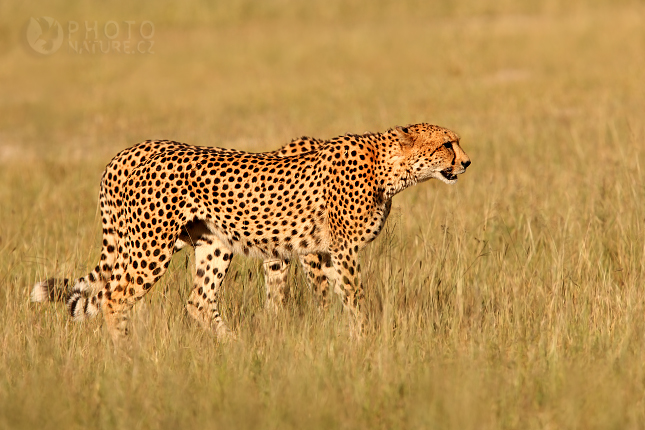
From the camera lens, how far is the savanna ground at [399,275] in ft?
10.4

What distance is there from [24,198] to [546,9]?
49.6 ft

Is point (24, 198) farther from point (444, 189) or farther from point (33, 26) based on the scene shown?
point (33, 26)

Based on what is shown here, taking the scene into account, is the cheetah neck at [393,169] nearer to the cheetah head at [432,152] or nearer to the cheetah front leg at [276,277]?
the cheetah head at [432,152]

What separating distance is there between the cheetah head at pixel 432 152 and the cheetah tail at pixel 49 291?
1818mm

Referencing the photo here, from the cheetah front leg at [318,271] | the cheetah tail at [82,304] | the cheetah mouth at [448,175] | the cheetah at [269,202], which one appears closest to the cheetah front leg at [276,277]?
the cheetah front leg at [318,271]

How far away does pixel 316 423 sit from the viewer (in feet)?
9.86

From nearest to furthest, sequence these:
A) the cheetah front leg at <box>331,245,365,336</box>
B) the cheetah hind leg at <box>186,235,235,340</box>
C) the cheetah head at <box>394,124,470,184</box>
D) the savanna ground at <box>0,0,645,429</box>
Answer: the savanna ground at <box>0,0,645,429</box> < the cheetah front leg at <box>331,245,365,336</box> < the cheetah head at <box>394,124,470,184</box> < the cheetah hind leg at <box>186,235,235,340</box>

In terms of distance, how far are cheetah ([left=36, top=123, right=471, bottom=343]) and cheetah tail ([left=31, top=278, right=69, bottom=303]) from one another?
0.15m

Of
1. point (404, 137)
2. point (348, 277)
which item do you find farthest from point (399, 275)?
point (404, 137)

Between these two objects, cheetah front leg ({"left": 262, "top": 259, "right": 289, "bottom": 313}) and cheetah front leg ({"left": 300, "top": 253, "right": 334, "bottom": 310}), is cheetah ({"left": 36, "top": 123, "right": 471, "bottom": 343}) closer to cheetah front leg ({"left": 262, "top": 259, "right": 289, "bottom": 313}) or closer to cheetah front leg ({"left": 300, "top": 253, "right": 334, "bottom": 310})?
cheetah front leg ({"left": 300, "top": 253, "right": 334, "bottom": 310})

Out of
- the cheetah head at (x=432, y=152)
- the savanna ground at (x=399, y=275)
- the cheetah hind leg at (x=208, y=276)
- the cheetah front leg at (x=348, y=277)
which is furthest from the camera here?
the cheetah hind leg at (x=208, y=276)

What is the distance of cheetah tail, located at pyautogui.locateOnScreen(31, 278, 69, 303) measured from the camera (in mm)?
4426

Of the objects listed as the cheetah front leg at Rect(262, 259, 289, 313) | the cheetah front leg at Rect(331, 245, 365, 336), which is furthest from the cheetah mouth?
the cheetah front leg at Rect(262, 259, 289, 313)

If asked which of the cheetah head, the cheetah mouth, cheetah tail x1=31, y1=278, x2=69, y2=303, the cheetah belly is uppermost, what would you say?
the cheetah head
